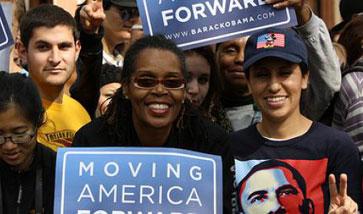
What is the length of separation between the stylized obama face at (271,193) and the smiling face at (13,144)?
1.03 m

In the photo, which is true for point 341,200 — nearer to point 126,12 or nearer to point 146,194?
point 146,194

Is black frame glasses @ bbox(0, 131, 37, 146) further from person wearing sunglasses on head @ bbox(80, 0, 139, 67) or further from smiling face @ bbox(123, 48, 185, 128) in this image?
person wearing sunglasses on head @ bbox(80, 0, 139, 67)

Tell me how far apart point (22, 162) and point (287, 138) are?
131 cm

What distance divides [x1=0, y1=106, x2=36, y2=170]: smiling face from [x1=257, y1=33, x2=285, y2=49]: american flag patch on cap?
4.09 feet

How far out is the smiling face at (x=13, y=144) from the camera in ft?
13.7

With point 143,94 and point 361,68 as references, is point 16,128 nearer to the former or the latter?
point 143,94

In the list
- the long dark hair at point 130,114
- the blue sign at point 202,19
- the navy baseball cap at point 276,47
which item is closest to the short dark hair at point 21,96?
the long dark hair at point 130,114

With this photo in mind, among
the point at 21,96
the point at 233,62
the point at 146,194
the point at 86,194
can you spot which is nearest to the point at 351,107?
the point at 233,62

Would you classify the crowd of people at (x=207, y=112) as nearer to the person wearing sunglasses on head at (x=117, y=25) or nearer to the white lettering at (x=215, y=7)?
the white lettering at (x=215, y=7)

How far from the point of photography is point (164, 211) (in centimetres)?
415

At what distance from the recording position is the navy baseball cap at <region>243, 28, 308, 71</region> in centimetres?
465

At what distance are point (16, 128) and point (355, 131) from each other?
5.89ft

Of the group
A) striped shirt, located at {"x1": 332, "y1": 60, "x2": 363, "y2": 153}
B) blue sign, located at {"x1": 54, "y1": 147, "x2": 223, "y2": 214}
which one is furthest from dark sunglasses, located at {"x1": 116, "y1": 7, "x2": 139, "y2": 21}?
blue sign, located at {"x1": 54, "y1": 147, "x2": 223, "y2": 214}

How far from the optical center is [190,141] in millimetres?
4508
